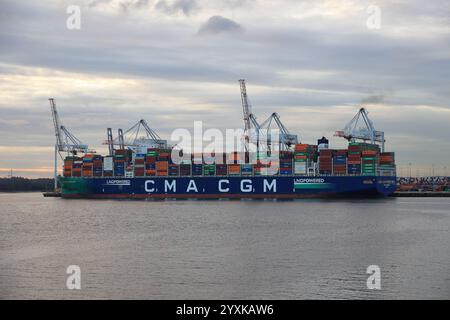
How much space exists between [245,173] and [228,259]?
63945mm

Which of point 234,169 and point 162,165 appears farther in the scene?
point 162,165

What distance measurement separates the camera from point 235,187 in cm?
9431

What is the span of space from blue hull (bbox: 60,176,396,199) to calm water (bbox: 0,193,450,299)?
36.4m

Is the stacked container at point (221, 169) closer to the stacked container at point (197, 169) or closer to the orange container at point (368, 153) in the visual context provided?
the stacked container at point (197, 169)

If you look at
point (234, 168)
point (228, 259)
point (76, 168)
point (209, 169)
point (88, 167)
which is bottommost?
point (228, 259)

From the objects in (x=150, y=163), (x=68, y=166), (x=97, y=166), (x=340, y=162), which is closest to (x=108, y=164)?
(x=97, y=166)

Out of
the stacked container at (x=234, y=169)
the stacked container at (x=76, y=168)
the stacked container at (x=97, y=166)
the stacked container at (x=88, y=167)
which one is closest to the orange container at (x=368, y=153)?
the stacked container at (x=234, y=169)

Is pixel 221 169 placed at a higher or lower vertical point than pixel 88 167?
lower

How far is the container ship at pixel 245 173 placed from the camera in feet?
289

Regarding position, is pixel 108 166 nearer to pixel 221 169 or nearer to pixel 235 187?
pixel 221 169

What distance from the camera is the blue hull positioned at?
288ft

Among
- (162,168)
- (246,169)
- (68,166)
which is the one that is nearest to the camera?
(246,169)

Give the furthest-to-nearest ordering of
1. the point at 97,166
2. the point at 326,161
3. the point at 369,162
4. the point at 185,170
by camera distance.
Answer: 1. the point at 97,166
2. the point at 185,170
3. the point at 326,161
4. the point at 369,162

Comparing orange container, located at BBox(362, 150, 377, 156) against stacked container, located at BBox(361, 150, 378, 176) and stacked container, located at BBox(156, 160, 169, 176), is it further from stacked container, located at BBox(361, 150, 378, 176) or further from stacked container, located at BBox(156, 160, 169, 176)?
stacked container, located at BBox(156, 160, 169, 176)
